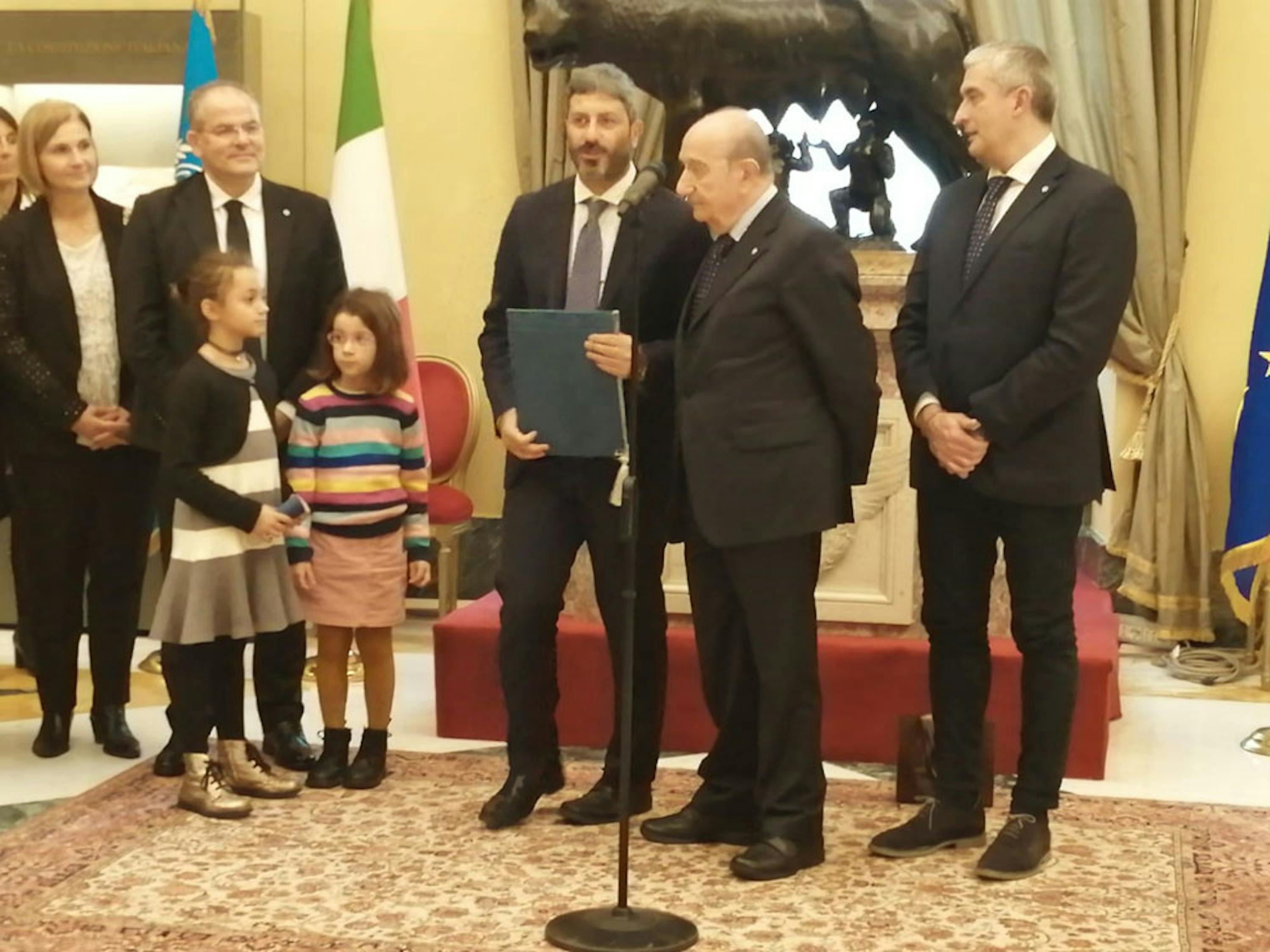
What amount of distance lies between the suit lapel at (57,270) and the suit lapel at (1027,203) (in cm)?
211

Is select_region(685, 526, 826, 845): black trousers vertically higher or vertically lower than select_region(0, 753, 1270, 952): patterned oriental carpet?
higher

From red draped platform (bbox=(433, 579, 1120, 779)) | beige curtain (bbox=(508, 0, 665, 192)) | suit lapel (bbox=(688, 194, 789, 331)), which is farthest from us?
beige curtain (bbox=(508, 0, 665, 192))

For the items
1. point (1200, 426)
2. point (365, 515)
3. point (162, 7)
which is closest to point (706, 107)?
point (365, 515)

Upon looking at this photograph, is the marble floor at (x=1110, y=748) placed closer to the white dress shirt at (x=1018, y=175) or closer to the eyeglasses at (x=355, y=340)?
the eyeglasses at (x=355, y=340)

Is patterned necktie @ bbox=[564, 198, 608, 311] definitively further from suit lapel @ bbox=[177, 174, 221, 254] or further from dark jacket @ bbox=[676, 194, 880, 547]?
suit lapel @ bbox=[177, 174, 221, 254]

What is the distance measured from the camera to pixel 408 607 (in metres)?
6.14

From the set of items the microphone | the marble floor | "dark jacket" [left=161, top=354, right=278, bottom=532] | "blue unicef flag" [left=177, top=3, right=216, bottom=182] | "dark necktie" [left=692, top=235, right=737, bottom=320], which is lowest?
the marble floor

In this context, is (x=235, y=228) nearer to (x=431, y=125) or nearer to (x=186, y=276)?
(x=186, y=276)

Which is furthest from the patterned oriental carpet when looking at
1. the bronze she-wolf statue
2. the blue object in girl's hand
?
the bronze she-wolf statue

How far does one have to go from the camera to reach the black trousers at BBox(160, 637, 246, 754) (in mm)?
3793

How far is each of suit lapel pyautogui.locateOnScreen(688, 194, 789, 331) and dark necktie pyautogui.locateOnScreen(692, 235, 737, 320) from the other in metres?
0.01

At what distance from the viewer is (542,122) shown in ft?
19.5

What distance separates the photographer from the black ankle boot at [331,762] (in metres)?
3.96

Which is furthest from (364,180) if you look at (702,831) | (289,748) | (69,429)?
(702,831)
